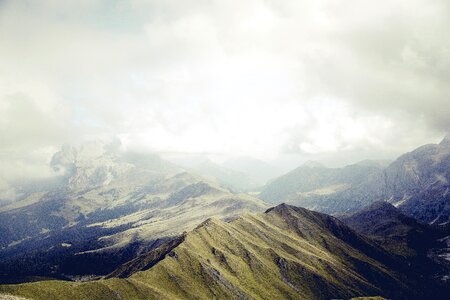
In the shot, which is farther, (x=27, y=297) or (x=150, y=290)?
(x=150, y=290)

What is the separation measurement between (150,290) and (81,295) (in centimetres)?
3637

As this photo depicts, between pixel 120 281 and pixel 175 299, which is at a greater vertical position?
pixel 120 281

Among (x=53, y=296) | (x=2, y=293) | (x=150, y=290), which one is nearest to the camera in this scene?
(x=2, y=293)

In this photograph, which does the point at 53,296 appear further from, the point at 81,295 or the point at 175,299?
the point at 175,299

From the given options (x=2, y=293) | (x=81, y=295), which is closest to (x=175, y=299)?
(x=81, y=295)

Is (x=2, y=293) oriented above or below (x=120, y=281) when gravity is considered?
above

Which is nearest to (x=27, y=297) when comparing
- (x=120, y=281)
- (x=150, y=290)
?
(x=120, y=281)

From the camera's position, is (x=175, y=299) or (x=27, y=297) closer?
(x=27, y=297)

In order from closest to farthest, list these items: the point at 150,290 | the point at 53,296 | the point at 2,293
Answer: the point at 2,293
the point at 53,296
the point at 150,290

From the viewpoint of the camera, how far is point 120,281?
197 m

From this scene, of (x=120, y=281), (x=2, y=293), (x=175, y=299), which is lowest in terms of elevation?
(x=175, y=299)

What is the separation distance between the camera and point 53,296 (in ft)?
561

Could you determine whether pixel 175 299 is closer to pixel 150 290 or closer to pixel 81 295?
pixel 150 290

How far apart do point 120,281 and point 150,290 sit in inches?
707
